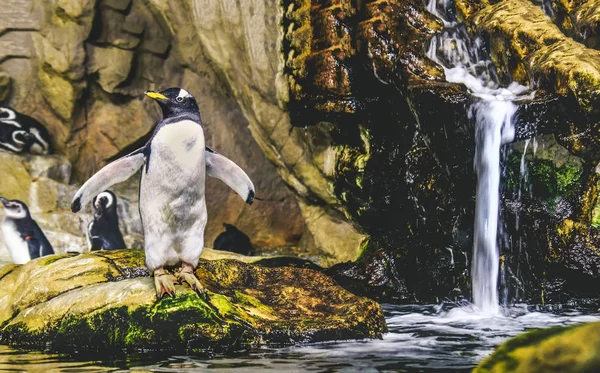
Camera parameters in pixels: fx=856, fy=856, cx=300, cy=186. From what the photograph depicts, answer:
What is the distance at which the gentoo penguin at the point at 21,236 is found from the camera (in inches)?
380

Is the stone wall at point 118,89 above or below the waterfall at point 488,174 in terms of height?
above

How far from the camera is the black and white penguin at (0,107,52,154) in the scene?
1110 cm

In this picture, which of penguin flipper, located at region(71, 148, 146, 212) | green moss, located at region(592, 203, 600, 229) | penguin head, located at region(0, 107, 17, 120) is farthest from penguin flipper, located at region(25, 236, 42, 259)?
green moss, located at region(592, 203, 600, 229)

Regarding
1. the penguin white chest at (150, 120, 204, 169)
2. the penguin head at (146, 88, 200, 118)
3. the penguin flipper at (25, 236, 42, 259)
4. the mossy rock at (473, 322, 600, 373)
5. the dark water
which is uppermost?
the penguin head at (146, 88, 200, 118)

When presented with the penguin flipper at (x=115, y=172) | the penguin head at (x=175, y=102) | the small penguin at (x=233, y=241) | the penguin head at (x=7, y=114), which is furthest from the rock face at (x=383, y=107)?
the penguin flipper at (x=115, y=172)

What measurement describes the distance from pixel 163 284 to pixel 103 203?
212 inches

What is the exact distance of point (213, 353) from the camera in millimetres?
4988

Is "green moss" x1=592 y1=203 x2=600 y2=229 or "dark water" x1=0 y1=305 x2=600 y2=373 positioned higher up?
"green moss" x1=592 y1=203 x2=600 y2=229

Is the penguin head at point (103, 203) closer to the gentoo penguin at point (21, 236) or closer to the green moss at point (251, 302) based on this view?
the gentoo penguin at point (21, 236)

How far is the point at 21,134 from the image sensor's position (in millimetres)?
11172

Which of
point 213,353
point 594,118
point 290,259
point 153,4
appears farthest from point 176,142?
point 153,4

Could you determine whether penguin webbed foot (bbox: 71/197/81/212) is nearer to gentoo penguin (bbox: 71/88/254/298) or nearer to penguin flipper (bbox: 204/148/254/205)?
gentoo penguin (bbox: 71/88/254/298)

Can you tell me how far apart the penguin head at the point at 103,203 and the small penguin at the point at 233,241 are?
4.49 feet

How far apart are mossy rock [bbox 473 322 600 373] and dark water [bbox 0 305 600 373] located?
5.12ft
